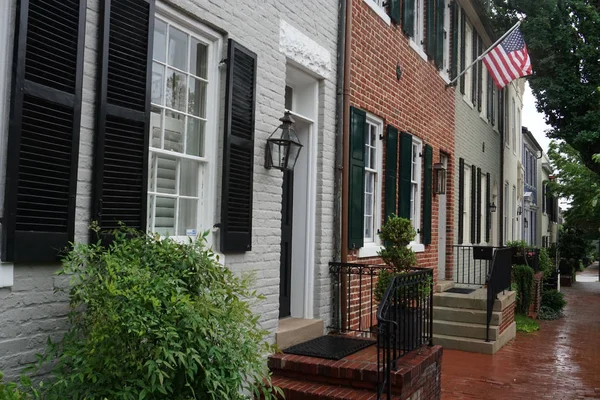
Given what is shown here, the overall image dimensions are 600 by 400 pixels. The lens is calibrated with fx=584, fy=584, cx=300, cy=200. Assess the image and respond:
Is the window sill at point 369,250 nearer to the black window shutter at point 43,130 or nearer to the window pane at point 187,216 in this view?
the window pane at point 187,216

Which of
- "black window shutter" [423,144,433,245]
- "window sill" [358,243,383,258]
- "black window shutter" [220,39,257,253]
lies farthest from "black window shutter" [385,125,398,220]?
"black window shutter" [220,39,257,253]

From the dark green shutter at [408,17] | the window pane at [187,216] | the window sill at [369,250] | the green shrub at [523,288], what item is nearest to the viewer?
the window pane at [187,216]

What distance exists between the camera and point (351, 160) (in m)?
7.11

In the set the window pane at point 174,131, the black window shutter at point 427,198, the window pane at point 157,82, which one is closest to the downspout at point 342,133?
the window pane at point 174,131

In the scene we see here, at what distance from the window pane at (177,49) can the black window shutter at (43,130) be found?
107cm

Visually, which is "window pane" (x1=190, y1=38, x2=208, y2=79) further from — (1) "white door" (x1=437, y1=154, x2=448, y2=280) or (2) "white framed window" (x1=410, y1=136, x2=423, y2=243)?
(1) "white door" (x1=437, y1=154, x2=448, y2=280)

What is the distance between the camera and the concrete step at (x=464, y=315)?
9414 millimetres

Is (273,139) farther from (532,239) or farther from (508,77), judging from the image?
(532,239)

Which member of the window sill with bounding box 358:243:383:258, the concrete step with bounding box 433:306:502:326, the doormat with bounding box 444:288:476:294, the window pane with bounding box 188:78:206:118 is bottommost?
the concrete step with bounding box 433:306:502:326

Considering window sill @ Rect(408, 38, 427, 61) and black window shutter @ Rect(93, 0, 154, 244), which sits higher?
window sill @ Rect(408, 38, 427, 61)

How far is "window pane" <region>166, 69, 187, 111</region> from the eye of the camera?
4586mm

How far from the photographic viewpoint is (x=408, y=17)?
9.31 metres

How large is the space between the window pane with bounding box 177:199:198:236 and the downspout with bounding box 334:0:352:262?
2408mm

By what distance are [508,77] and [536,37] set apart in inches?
208
